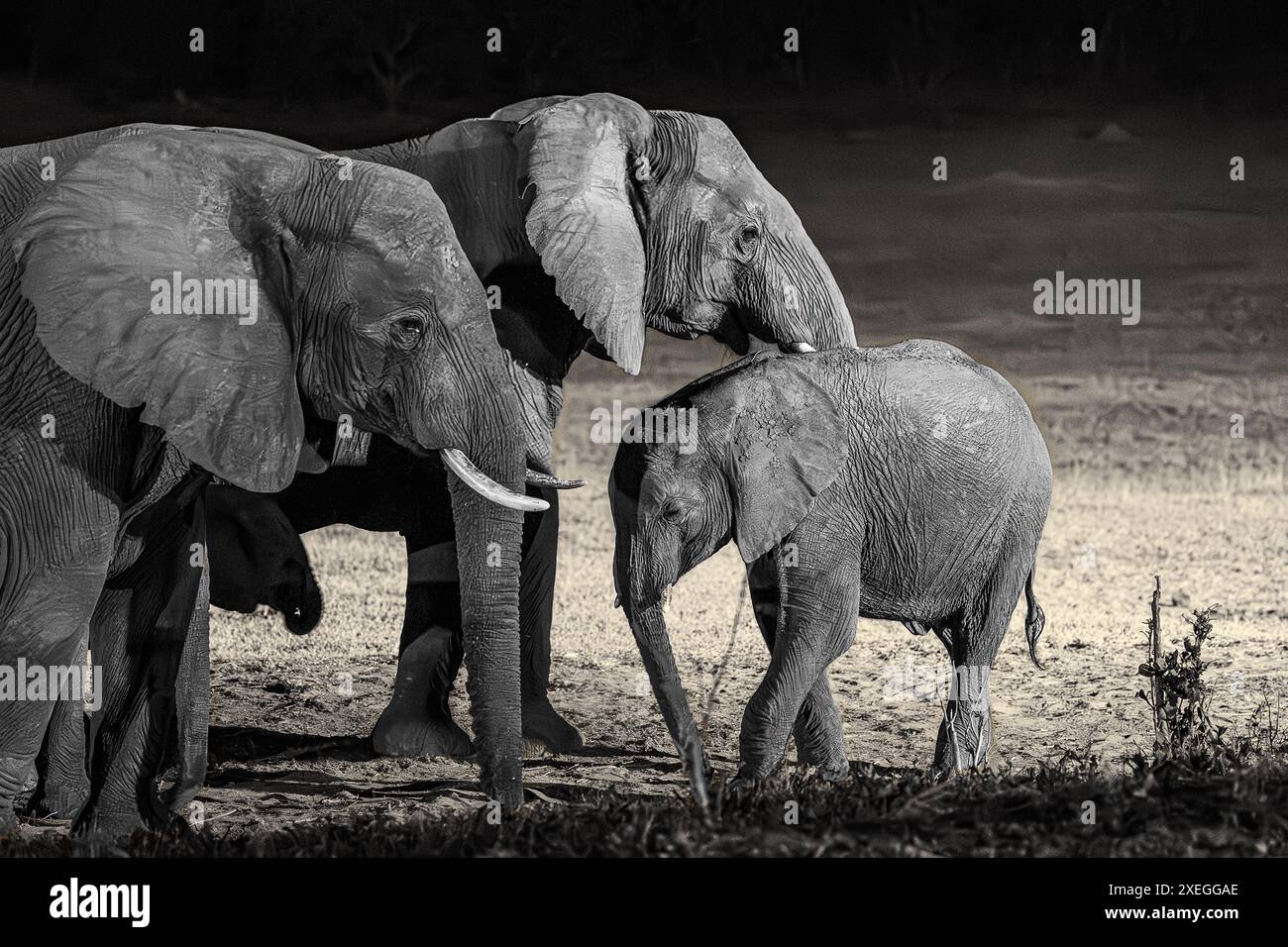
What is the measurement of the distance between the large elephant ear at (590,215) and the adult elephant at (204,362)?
4.26ft

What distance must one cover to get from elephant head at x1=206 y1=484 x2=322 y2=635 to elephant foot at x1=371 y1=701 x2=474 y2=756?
2.01 ft

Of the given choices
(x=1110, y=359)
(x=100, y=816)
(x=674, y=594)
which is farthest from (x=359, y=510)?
(x=1110, y=359)

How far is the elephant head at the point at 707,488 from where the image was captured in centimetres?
779

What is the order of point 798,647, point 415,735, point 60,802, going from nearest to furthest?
point 798,647 → point 60,802 → point 415,735

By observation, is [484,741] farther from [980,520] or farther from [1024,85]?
[1024,85]

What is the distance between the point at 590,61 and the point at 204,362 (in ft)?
51.5

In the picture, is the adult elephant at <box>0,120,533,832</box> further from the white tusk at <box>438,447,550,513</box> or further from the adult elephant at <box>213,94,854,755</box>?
the adult elephant at <box>213,94,854,755</box>

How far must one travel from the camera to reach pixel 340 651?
12.6m

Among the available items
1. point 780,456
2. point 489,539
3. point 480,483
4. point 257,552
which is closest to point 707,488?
point 780,456

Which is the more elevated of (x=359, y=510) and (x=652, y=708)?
(x=359, y=510)

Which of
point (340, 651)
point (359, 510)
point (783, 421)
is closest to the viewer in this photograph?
point (783, 421)

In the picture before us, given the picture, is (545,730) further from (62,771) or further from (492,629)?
(492,629)

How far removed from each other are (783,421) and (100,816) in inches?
119

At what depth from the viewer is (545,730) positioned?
954cm
